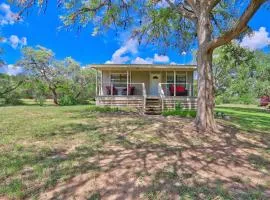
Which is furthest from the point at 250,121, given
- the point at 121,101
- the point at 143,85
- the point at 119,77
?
the point at 119,77

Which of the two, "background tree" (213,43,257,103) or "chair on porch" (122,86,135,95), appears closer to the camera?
"chair on porch" (122,86,135,95)

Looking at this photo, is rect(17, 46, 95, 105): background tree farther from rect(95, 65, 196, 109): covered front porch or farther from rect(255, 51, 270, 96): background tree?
rect(255, 51, 270, 96): background tree

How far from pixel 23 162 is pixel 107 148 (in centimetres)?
189

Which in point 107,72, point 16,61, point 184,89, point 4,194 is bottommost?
point 4,194

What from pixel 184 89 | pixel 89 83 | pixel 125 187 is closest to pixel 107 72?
pixel 184 89

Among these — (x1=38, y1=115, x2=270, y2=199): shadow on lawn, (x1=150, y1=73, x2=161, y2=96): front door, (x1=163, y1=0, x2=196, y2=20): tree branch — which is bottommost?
(x1=38, y1=115, x2=270, y2=199): shadow on lawn

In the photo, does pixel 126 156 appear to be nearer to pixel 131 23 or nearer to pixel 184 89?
pixel 131 23

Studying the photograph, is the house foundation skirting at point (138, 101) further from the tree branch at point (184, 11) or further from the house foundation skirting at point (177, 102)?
the tree branch at point (184, 11)

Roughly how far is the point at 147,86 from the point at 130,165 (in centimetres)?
1648

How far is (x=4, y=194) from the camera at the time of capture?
4000 mm

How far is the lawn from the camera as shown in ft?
13.6

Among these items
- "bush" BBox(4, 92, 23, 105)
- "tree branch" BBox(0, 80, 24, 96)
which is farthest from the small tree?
"bush" BBox(4, 92, 23, 105)

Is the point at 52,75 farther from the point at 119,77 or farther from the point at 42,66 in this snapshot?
the point at 119,77

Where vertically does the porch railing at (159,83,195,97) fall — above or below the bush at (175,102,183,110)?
above
